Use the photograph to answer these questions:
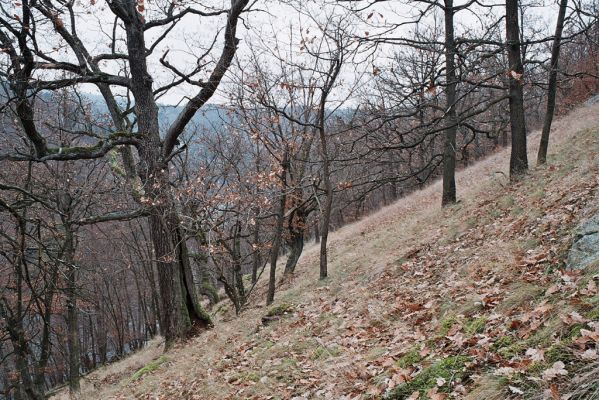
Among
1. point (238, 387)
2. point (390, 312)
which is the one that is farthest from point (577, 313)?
point (238, 387)

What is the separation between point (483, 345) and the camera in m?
3.77

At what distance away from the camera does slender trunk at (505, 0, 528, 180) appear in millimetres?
10242

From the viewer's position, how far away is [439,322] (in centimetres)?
494

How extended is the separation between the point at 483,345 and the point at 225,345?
603cm

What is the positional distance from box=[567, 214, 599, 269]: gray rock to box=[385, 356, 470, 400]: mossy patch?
1638 mm

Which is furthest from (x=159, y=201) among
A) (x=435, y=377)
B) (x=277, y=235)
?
(x=435, y=377)

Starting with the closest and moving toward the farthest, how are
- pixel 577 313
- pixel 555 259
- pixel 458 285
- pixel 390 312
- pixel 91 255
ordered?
1. pixel 577 313
2. pixel 555 259
3. pixel 458 285
4. pixel 390 312
5. pixel 91 255

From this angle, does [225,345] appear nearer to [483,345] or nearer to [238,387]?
[238,387]

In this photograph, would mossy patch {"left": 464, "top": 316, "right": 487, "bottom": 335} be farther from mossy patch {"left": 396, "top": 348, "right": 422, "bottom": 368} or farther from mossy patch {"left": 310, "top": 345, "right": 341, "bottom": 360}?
mossy patch {"left": 310, "top": 345, "right": 341, "bottom": 360}

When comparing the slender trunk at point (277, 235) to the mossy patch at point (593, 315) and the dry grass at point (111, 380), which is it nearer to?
the dry grass at point (111, 380)

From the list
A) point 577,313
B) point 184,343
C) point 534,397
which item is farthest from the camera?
point 184,343

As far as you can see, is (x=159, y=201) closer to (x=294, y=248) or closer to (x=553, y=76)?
(x=294, y=248)

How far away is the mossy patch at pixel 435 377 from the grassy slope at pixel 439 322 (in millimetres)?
11

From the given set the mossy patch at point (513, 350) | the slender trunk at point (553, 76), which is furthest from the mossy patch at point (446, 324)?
the slender trunk at point (553, 76)
